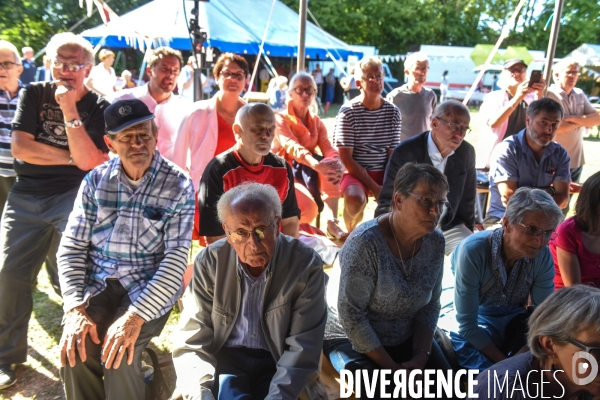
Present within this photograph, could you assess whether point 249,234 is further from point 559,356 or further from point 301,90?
point 301,90

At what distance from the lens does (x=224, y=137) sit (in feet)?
12.0

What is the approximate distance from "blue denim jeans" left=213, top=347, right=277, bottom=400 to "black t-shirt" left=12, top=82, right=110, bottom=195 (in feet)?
4.93

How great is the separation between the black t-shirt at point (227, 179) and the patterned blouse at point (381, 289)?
2.87 ft

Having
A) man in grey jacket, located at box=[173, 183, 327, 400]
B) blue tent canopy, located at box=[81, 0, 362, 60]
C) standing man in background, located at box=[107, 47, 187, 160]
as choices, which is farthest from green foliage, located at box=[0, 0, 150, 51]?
man in grey jacket, located at box=[173, 183, 327, 400]

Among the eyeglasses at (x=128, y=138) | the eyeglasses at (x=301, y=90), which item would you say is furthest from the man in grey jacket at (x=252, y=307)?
the eyeglasses at (x=301, y=90)

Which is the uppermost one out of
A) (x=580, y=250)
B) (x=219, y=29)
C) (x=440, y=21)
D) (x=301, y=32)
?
(x=440, y=21)

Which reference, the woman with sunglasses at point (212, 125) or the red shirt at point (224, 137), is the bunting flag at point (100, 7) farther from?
A: the red shirt at point (224, 137)

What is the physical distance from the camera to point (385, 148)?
426 cm

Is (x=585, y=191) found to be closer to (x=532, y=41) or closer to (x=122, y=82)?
(x=122, y=82)

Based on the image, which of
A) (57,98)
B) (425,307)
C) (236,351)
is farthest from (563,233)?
(57,98)

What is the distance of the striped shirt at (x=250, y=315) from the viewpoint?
200cm

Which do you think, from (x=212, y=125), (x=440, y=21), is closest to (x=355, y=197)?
(x=212, y=125)

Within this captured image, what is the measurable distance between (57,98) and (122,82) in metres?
10.9

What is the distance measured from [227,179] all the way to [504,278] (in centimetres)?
154
